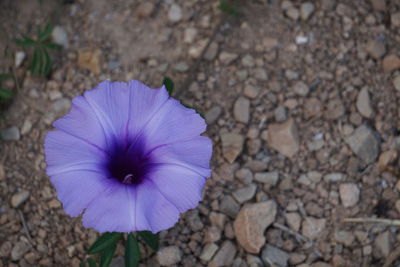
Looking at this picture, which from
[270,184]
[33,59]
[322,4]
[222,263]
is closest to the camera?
[222,263]

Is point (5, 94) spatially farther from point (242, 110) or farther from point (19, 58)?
point (242, 110)

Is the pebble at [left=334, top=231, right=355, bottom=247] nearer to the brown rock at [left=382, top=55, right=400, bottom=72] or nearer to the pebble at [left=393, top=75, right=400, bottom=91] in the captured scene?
the pebble at [left=393, top=75, right=400, bottom=91]

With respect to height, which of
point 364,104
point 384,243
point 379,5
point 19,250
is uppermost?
point 379,5

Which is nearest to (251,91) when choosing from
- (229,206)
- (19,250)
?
(229,206)

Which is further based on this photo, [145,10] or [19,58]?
[145,10]

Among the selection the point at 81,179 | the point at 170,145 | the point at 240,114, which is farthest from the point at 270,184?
the point at 81,179

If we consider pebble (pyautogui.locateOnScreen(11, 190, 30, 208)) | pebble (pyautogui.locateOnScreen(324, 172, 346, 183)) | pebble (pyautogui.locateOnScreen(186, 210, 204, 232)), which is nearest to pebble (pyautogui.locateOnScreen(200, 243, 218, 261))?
pebble (pyautogui.locateOnScreen(186, 210, 204, 232))

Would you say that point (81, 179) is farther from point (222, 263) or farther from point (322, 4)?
point (322, 4)
